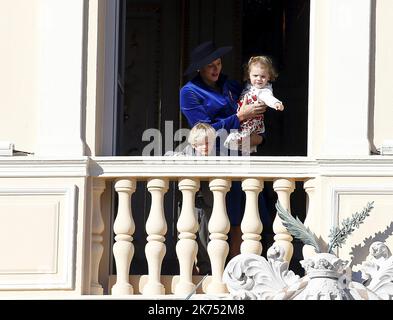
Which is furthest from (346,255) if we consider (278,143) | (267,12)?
(267,12)

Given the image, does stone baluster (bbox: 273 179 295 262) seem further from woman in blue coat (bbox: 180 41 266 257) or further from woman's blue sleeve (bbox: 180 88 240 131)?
woman's blue sleeve (bbox: 180 88 240 131)

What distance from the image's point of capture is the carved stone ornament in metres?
15.2

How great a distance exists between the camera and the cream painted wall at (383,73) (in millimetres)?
15969

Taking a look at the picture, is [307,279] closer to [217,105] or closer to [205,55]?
[217,105]

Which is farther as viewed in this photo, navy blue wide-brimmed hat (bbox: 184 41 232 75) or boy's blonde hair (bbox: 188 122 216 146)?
navy blue wide-brimmed hat (bbox: 184 41 232 75)

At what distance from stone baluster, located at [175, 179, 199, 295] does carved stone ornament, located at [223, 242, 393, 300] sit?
24.1 inches

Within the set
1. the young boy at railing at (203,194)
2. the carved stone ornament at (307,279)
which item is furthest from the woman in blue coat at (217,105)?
the carved stone ornament at (307,279)

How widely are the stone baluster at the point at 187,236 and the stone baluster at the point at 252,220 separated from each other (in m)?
0.33

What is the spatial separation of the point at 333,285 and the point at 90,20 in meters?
2.62

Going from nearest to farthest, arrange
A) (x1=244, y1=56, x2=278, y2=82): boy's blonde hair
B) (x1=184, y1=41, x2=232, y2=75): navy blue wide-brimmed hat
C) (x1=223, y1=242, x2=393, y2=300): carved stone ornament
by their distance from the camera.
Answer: (x1=223, y1=242, x2=393, y2=300): carved stone ornament → (x1=244, y1=56, x2=278, y2=82): boy's blonde hair → (x1=184, y1=41, x2=232, y2=75): navy blue wide-brimmed hat

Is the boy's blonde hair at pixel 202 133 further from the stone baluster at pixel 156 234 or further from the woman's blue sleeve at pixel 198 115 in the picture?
the stone baluster at pixel 156 234

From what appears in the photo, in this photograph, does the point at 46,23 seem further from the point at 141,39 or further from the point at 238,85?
the point at 141,39

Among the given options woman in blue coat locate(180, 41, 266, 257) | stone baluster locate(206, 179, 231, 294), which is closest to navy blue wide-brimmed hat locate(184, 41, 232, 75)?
woman in blue coat locate(180, 41, 266, 257)

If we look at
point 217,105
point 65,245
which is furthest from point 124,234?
point 217,105
